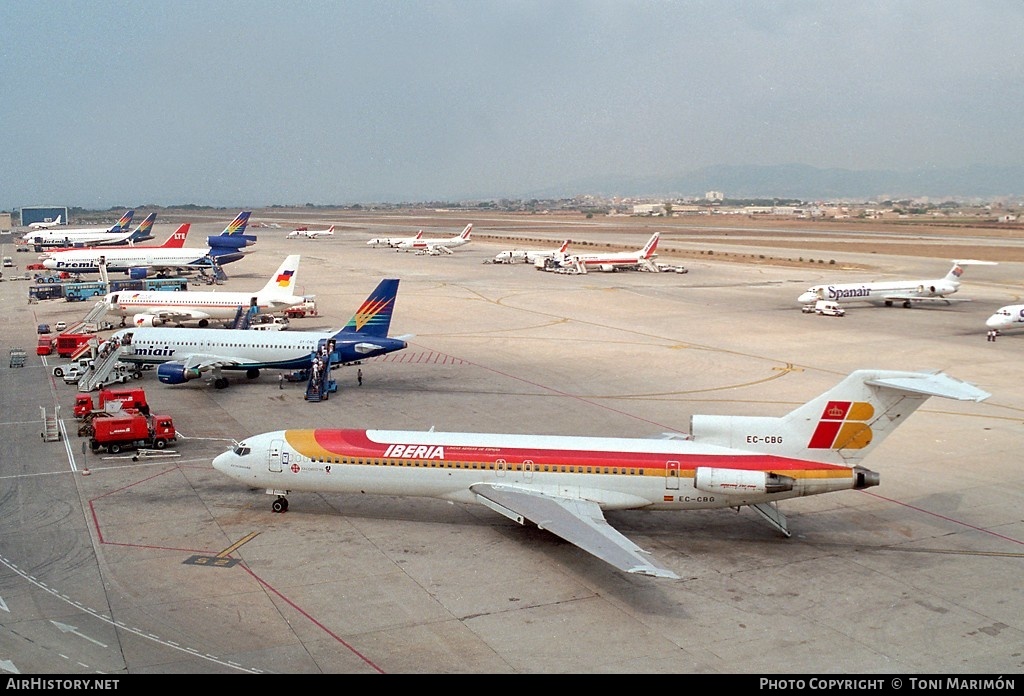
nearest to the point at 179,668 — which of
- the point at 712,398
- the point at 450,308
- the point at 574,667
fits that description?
the point at 574,667

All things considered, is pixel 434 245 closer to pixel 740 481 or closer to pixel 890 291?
pixel 890 291

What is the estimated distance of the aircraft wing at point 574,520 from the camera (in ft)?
76.2

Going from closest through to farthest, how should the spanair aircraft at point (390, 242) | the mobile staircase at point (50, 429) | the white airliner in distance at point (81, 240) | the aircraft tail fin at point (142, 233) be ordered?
the mobile staircase at point (50, 429) < the white airliner in distance at point (81, 240) < the aircraft tail fin at point (142, 233) < the spanair aircraft at point (390, 242)

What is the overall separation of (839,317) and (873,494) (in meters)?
50.0

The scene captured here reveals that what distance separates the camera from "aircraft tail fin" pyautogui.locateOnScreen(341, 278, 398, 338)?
170ft

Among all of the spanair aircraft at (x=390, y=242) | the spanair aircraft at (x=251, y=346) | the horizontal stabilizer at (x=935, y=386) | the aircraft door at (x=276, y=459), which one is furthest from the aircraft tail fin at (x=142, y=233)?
the horizontal stabilizer at (x=935, y=386)

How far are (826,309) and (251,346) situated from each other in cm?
5266

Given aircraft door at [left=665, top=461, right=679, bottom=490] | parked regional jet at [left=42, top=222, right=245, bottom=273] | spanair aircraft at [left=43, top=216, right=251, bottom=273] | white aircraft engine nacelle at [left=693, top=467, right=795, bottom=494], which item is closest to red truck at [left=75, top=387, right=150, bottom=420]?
aircraft door at [left=665, top=461, right=679, bottom=490]

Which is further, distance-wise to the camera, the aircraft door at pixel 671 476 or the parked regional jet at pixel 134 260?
the parked regional jet at pixel 134 260

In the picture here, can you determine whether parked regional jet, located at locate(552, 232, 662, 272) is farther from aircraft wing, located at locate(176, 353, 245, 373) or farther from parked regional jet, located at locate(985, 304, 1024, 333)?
aircraft wing, located at locate(176, 353, 245, 373)

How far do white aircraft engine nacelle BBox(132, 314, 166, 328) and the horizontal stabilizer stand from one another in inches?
2348

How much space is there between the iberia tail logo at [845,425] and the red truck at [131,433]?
27570 millimetres

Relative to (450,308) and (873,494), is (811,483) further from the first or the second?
(450,308)

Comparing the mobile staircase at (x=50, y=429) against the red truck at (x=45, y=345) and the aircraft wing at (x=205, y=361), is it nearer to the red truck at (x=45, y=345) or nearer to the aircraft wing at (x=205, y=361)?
the aircraft wing at (x=205, y=361)
